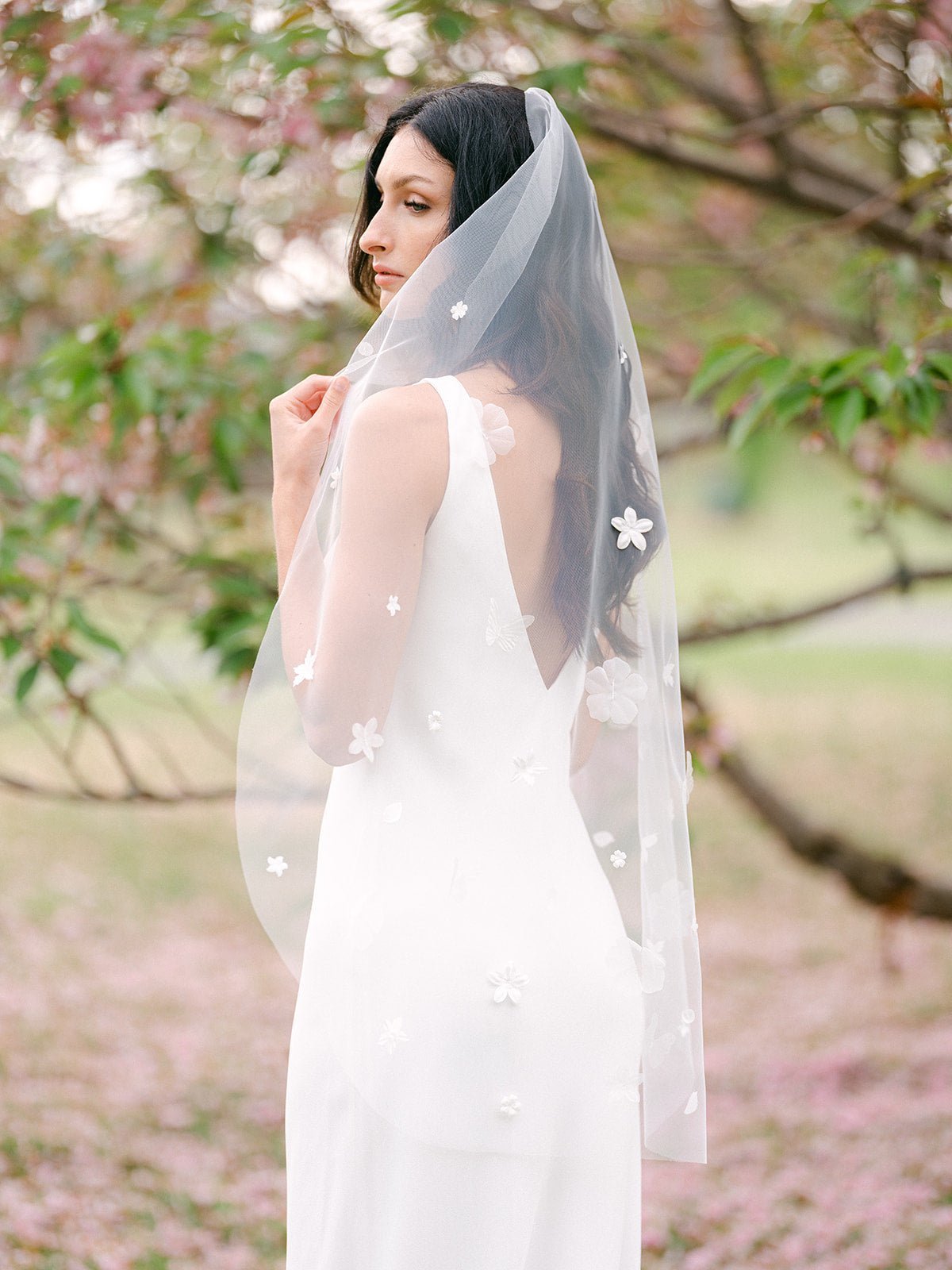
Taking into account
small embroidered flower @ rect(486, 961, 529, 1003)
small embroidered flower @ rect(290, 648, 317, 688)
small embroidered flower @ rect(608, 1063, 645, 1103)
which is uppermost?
small embroidered flower @ rect(290, 648, 317, 688)

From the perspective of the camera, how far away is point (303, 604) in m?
1.33

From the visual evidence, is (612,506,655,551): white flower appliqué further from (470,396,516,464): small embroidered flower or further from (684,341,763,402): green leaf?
(684,341,763,402): green leaf

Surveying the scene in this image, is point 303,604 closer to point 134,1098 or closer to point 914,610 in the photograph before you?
point 134,1098

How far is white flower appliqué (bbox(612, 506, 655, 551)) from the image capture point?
4.76 feet

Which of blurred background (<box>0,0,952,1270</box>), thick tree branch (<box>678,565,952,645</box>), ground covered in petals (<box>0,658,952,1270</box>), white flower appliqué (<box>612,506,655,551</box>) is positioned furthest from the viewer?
thick tree branch (<box>678,565,952,645</box>)

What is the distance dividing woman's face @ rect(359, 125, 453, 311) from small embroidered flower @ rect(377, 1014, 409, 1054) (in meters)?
0.78

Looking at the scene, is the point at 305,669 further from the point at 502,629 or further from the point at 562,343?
the point at 562,343

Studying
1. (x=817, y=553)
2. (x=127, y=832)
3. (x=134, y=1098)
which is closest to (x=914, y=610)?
(x=817, y=553)

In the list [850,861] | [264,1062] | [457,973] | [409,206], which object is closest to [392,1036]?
[457,973]

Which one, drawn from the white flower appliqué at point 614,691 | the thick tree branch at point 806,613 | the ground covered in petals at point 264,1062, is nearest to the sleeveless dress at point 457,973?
the white flower appliqué at point 614,691

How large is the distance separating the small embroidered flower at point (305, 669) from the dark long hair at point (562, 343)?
0.93 feet

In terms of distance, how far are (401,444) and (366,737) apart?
0.29 meters

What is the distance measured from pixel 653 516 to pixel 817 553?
20517 millimetres

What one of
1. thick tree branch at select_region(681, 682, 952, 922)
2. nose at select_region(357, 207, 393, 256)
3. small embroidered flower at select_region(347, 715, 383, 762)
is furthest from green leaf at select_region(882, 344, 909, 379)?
thick tree branch at select_region(681, 682, 952, 922)
